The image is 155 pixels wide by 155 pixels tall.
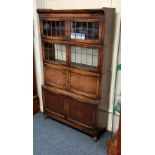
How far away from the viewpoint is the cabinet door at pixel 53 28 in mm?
2412

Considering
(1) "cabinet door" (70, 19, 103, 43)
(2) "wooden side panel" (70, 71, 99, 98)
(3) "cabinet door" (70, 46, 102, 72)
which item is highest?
(1) "cabinet door" (70, 19, 103, 43)

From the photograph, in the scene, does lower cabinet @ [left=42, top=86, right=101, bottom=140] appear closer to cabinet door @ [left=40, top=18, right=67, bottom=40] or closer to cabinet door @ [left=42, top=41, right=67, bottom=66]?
cabinet door @ [left=42, top=41, right=67, bottom=66]

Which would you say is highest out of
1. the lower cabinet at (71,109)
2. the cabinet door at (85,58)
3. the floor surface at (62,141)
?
the cabinet door at (85,58)

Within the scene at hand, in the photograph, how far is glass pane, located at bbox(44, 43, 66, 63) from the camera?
106 inches

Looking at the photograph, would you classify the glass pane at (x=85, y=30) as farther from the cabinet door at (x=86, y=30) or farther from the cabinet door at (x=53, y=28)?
the cabinet door at (x=53, y=28)

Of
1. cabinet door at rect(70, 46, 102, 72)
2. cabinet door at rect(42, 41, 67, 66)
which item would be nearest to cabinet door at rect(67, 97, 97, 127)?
cabinet door at rect(70, 46, 102, 72)

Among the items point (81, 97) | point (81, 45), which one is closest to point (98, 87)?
point (81, 97)

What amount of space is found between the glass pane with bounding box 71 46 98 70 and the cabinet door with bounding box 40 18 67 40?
25 cm

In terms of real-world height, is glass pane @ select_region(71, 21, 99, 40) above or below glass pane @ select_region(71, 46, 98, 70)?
above

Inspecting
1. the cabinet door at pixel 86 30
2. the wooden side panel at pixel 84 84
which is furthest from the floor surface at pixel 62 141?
the cabinet door at pixel 86 30
